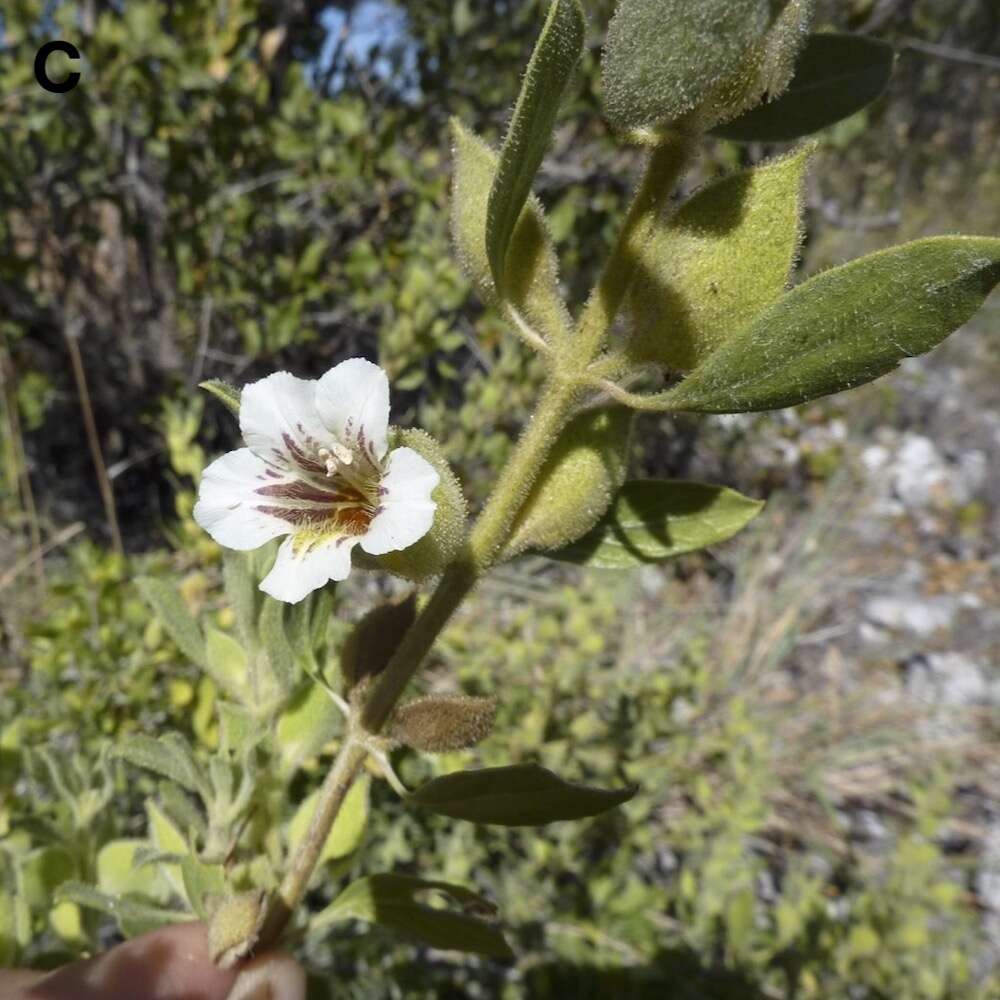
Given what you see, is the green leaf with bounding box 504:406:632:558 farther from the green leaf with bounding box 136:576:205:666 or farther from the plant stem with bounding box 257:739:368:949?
the green leaf with bounding box 136:576:205:666

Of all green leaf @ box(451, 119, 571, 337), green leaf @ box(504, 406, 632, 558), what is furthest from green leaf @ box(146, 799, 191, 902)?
green leaf @ box(451, 119, 571, 337)

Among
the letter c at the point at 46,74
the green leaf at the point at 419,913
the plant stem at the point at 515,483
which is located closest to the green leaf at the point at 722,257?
the plant stem at the point at 515,483

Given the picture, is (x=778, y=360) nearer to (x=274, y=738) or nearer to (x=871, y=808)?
(x=274, y=738)

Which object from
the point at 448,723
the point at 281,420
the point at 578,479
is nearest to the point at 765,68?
the point at 578,479

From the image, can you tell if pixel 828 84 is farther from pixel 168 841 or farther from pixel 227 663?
pixel 168 841

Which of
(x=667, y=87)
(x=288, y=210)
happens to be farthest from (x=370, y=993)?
(x=288, y=210)

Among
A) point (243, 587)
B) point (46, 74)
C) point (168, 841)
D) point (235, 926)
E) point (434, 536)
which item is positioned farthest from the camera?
point (46, 74)
